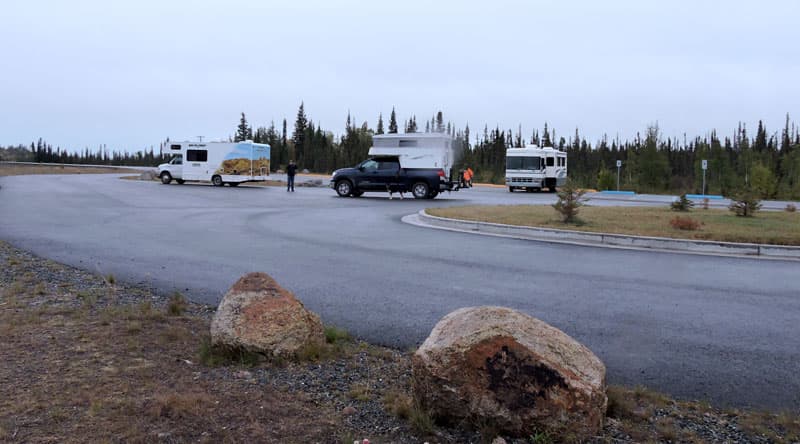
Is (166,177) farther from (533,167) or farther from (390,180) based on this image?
(533,167)

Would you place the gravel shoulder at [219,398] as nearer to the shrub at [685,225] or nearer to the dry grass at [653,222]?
the dry grass at [653,222]

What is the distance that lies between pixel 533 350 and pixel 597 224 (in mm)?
13068

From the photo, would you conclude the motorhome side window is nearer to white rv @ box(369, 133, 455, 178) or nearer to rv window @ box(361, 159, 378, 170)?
white rv @ box(369, 133, 455, 178)

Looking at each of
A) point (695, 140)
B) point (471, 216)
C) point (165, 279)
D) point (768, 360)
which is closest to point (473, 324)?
point (768, 360)

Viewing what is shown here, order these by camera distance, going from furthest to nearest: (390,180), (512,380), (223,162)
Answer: (223,162)
(390,180)
(512,380)

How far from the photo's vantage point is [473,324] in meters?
4.12

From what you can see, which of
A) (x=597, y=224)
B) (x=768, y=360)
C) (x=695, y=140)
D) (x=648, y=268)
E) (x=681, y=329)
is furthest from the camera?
(x=695, y=140)

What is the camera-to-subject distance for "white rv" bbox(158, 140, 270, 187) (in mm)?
39125

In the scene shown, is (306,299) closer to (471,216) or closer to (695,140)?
(471,216)

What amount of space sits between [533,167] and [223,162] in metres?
17.9

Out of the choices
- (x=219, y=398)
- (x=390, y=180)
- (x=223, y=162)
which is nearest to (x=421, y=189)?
(x=390, y=180)

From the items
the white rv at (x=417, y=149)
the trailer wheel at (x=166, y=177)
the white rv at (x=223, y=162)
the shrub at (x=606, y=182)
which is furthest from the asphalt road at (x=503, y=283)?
the shrub at (x=606, y=182)

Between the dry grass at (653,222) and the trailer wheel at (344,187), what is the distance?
35.0ft

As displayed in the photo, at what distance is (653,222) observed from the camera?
663 inches
